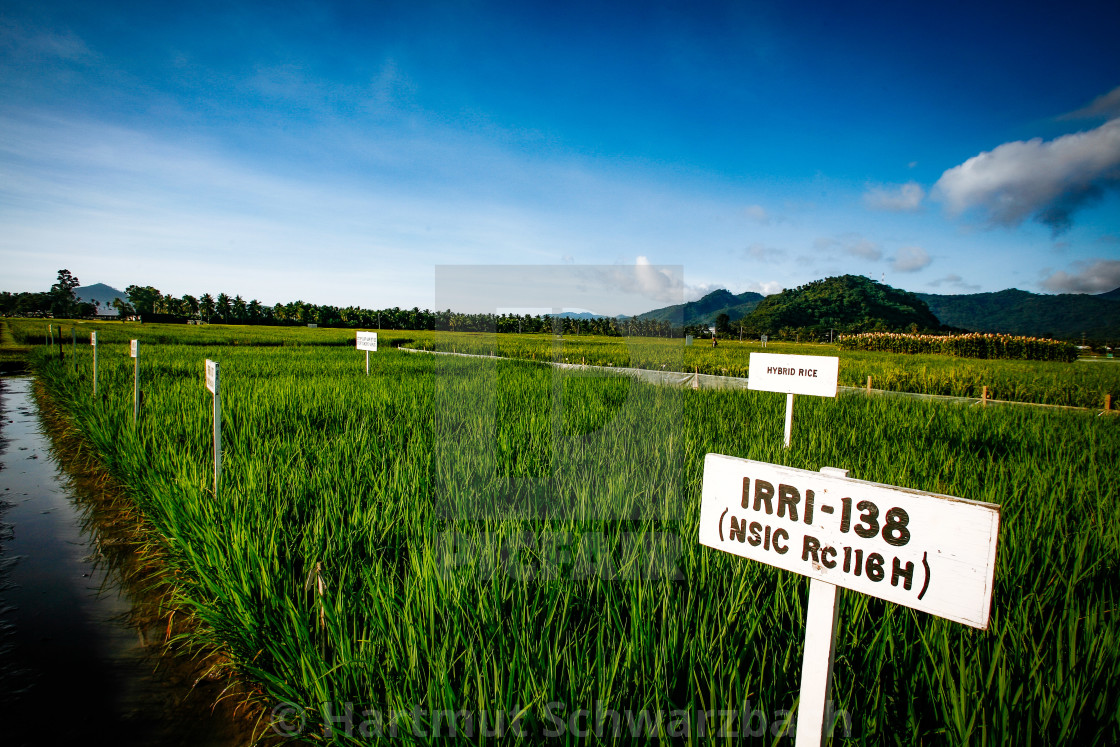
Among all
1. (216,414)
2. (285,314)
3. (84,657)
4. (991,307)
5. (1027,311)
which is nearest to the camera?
(84,657)

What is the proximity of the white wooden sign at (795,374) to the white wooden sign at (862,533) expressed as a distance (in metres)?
2.97

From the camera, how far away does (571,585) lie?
67.2 inches

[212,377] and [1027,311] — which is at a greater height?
[1027,311]

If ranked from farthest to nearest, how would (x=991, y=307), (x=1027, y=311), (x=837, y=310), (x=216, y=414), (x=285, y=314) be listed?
(x=991, y=307) → (x=1027, y=311) → (x=285, y=314) → (x=837, y=310) → (x=216, y=414)

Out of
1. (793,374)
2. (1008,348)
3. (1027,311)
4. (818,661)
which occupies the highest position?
(1027,311)

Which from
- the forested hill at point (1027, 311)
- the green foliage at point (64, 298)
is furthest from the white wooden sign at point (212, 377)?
Result: the forested hill at point (1027, 311)

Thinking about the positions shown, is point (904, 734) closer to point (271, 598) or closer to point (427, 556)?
point (427, 556)

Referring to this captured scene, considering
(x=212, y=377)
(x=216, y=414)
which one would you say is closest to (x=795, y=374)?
(x=216, y=414)

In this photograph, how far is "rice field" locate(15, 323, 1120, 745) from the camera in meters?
1.24

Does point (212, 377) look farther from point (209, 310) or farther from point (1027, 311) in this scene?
point (1027, 311)

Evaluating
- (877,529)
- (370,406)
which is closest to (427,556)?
(877,529)

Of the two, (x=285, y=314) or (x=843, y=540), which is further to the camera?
(x=285, y=314)

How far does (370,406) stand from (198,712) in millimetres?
3608

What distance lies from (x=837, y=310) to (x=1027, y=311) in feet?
429
